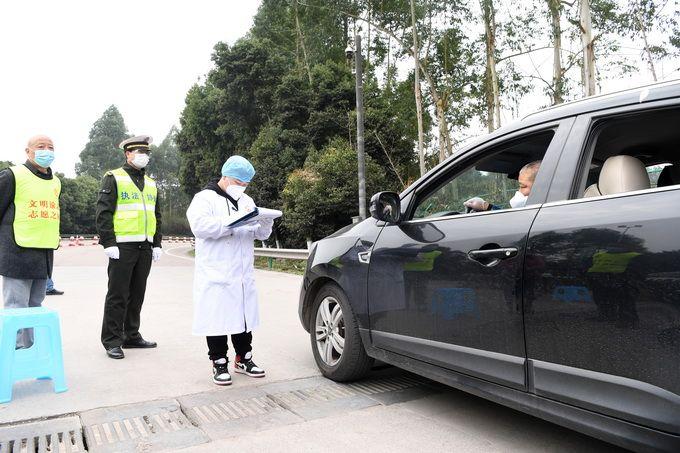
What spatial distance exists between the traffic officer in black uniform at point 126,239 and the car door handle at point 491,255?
351cm

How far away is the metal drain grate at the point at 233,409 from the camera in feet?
11.0

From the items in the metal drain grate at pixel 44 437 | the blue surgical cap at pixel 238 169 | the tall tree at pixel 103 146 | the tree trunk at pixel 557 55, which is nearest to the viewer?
the metal drain grate at pixel 44 437

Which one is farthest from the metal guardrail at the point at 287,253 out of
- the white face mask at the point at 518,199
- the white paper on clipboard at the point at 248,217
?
the white face mask at the point at 518,199

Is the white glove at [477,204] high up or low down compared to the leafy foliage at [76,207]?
down

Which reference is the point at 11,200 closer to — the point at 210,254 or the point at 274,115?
the point at 210,254

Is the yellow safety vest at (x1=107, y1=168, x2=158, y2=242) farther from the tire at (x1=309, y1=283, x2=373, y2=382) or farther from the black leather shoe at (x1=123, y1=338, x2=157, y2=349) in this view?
the tire at (x1=309, y1=283, x2=373, y2=382)

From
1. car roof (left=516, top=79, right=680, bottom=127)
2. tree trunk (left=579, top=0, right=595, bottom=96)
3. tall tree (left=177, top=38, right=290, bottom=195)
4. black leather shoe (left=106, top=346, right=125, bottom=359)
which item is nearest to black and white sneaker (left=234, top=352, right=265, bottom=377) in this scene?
black leather shoe (left=106, top=346, right=125, bottom=359)

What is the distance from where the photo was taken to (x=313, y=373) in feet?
14.2

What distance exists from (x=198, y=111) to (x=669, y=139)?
3532 cm

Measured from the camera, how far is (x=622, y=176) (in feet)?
8.26

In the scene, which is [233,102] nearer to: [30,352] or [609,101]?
[30,352]

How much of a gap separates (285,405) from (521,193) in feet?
6.84

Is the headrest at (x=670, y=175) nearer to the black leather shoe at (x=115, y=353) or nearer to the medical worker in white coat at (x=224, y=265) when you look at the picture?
the medical worker in white coat at (x=224, y=265)

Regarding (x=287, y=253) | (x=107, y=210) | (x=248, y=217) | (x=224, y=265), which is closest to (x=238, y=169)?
(x=248, y=217)
